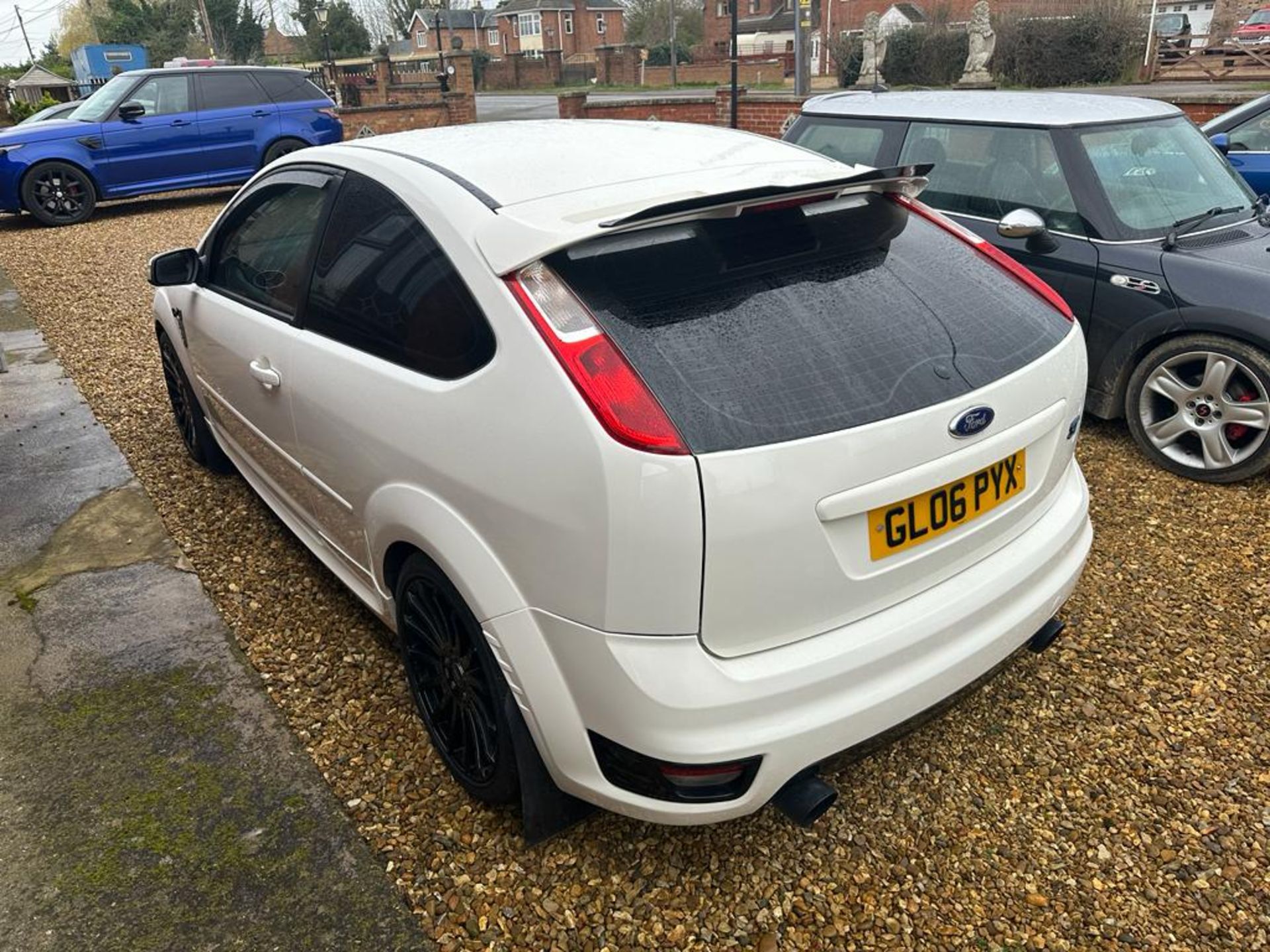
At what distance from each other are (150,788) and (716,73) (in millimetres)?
48457

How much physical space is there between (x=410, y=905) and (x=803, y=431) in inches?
55.5

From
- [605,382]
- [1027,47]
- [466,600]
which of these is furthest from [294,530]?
[1027,47]

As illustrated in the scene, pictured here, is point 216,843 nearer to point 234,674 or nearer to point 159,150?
point 234,674

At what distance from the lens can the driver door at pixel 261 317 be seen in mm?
2861

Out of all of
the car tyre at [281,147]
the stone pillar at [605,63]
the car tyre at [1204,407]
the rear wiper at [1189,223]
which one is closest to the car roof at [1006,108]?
the rear wiper at [1189,223]

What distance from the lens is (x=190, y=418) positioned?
174 inches

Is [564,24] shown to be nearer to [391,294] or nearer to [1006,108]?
[1006,108]

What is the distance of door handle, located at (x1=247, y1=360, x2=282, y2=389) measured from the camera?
2884 mm

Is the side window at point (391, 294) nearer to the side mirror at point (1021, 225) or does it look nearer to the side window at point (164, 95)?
the side mirror at point (1021, 225)

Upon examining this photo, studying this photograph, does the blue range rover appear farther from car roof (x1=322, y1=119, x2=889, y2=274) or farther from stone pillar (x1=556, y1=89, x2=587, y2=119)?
car roof (x1=322, y1=119, x2=889, y2=274)

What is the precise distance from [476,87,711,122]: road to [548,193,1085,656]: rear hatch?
83.2 feet

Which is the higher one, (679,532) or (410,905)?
(679,532)

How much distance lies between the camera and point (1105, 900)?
2084mm

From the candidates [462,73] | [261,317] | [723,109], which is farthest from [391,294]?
[462,73]
